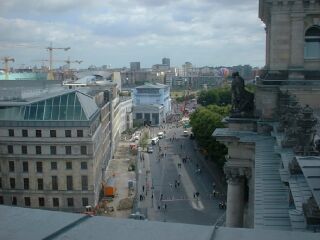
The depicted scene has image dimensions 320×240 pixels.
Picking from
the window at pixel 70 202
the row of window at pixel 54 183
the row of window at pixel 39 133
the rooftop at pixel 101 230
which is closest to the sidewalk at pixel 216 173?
the row of window at pixel 54 183

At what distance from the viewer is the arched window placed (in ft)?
96.0

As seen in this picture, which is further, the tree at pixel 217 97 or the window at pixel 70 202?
the tree at pixel 217 97

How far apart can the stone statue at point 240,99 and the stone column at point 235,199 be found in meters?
4.00

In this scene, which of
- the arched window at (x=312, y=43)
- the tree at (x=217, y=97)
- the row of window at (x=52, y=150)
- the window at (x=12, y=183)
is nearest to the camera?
the arched window at (x=312, y=43)

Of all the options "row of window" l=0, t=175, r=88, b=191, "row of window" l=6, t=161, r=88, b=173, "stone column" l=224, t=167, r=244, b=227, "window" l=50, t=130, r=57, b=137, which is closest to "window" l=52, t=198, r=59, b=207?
"row of window" l=0, t=175, r=88, b=191

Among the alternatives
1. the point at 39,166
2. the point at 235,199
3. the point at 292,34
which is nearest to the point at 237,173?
the point at 235,199

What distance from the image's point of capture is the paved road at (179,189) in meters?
53.6

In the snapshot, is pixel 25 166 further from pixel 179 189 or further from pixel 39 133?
pixel 179 189

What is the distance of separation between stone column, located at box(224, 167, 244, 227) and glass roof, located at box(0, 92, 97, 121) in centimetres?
3228

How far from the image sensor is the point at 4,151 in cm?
5788

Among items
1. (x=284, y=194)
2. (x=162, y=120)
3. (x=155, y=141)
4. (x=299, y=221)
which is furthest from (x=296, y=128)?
(x=162, y=120)

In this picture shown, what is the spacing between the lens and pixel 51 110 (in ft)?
190

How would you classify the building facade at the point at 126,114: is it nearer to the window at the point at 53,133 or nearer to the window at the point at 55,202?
the window at the point at 53,133

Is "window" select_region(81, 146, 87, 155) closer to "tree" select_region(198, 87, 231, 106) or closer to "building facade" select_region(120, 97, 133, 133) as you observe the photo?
"building facade" select_region(120, 97, 133, 133)
